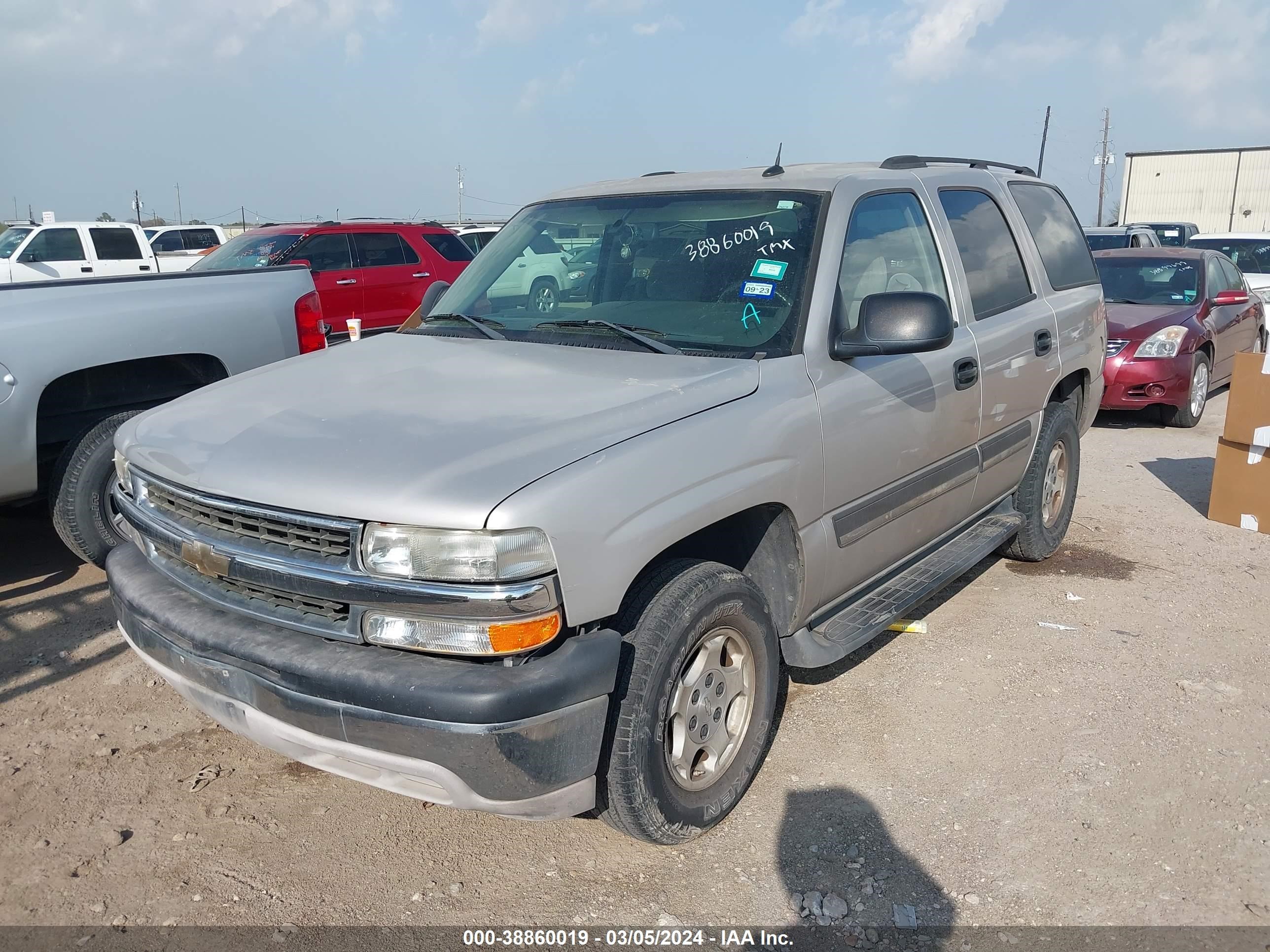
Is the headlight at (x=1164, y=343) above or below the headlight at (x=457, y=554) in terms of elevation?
below

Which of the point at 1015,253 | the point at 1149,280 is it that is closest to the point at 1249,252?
the point at 1149,280

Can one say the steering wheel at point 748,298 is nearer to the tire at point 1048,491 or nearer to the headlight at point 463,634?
the headlight at point 463,634

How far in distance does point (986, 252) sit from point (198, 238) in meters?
22.3

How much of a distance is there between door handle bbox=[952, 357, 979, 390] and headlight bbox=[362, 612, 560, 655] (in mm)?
2241

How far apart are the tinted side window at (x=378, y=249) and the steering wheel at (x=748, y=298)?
9.66 meters

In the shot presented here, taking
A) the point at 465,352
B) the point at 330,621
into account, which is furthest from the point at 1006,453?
the point at 330,621

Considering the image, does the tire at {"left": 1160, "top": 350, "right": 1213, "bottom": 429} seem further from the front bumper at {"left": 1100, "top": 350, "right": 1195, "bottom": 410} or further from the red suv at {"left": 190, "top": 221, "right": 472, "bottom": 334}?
the red suv at {"left": 190, "top": 221, "right": 472, "bottom": 334}

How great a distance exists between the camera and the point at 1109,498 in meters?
6.84

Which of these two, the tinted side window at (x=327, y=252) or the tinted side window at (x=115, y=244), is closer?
the tinted side window at (x=327, y=252)

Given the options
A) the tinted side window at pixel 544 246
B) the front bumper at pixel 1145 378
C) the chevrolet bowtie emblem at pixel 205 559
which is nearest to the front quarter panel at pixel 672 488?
the chevrolet bowtie emblem at pixel 205 559

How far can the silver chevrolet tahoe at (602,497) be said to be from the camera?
2.38m

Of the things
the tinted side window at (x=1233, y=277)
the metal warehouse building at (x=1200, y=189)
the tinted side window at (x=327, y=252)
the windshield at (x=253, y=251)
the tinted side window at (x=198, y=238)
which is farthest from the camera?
the metal warehouse building at (x=1200, y=189)

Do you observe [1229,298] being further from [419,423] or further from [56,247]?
[56,247]

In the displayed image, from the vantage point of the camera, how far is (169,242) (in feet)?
74.8
